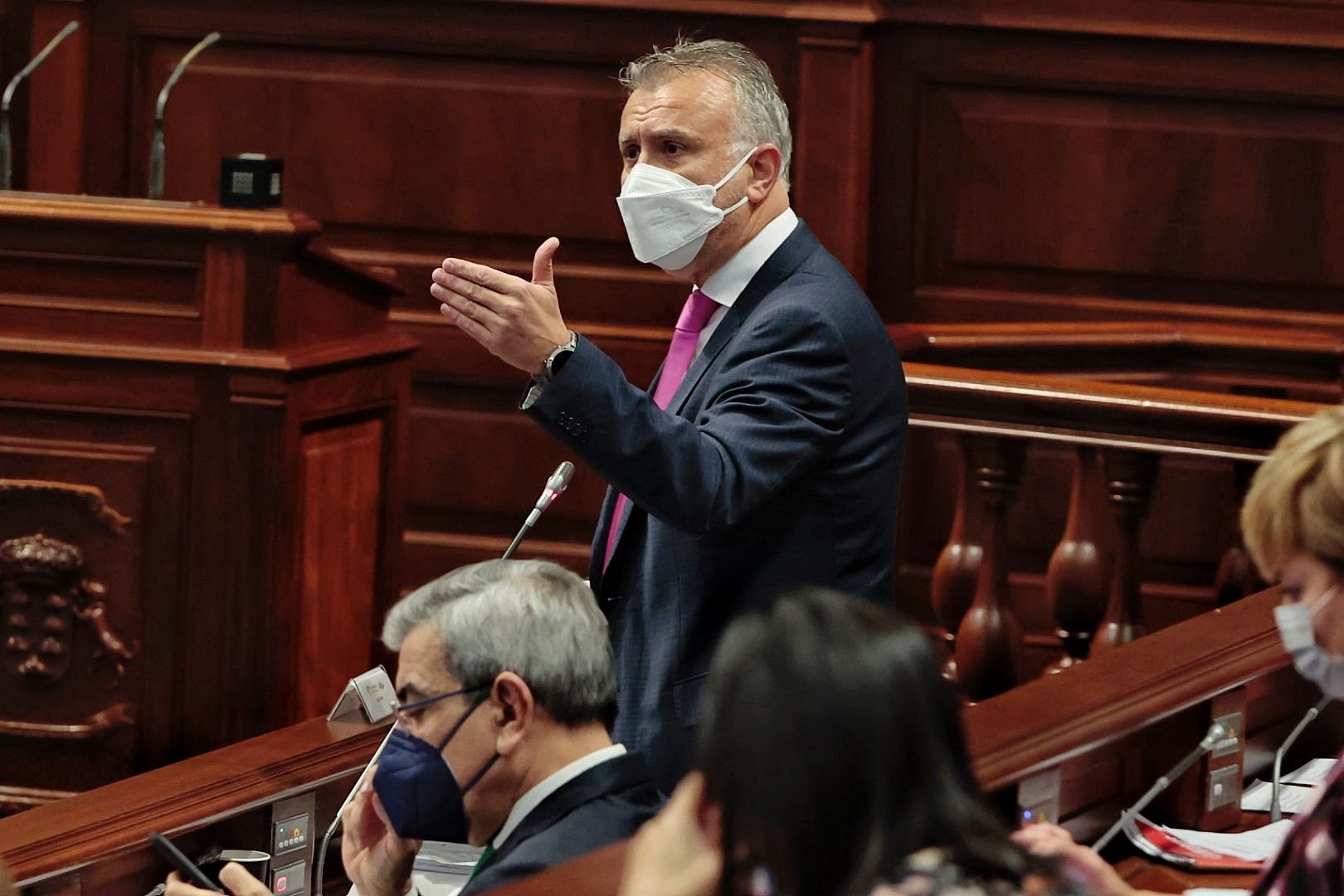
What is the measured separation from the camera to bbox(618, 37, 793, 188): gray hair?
2.46 meters

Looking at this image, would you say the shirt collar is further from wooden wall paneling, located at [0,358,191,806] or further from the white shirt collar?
wooden wall paneling, located at [0,358,191,806]

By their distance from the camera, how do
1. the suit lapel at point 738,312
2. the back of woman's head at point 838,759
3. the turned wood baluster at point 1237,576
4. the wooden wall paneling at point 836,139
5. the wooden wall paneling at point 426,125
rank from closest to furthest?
the back of woman's head at point 838,759, the suit lapel at point 738,312, the turned wood baluster at point 1237,576, the wooden wall paneling at point 836,139, the wooden wall paneling at point 426,125

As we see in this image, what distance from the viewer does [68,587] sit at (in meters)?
3.66

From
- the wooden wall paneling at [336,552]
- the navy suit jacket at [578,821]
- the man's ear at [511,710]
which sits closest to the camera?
the navy suit jacket at [578,821]

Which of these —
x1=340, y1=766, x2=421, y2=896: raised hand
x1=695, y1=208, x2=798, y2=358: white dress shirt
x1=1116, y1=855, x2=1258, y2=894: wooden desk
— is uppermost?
x1=695, y1=208, x2=798, y2=358: white dress shirt

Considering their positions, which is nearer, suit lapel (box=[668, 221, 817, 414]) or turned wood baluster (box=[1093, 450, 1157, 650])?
suit lapel (box=[668, 221, 817, 414])

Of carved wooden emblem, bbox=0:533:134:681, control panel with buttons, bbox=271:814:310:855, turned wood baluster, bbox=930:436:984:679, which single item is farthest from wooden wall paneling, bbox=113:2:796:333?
control panel with buttons, bbox=271:814:310:855

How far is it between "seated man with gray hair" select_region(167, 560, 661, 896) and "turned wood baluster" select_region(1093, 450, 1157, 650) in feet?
5.75

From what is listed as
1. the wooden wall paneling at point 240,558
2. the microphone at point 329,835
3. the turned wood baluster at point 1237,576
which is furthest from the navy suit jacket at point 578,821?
the turned wood baluster at point 1237,576

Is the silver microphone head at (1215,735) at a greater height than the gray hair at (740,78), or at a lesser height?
lesser

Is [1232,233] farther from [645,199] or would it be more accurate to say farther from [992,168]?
[645,199]

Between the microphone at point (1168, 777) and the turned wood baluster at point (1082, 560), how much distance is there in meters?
1.06

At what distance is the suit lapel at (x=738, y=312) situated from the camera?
2.37 metres

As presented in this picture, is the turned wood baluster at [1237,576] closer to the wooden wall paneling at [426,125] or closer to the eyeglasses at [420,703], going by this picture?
the wooden wall paneling at [426,125]
